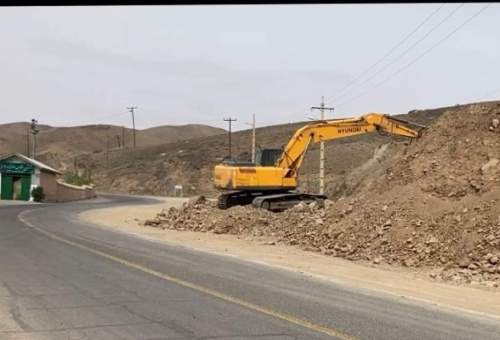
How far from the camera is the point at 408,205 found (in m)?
Result: 21.0

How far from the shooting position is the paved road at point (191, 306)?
8.88 meters

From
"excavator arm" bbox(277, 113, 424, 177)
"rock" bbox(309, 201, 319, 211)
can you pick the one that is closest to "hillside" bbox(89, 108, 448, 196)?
"excavator arm" bbox(277, 113, 424, 177)

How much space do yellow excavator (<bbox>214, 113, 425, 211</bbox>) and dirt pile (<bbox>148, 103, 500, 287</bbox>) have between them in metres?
1.93

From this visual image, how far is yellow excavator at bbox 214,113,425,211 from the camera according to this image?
100 feet

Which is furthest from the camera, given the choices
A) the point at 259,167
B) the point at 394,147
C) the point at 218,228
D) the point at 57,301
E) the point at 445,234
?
the point at 394,147

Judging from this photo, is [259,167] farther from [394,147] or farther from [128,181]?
[128,181]

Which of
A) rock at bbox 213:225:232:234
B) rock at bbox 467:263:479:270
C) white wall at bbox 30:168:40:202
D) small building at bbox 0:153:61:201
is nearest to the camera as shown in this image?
rock at bbox 467:263:479:270

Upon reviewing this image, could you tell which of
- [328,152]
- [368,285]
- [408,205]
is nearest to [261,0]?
[368,285]

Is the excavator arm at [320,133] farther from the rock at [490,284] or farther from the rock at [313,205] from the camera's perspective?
the rock at [490,284]

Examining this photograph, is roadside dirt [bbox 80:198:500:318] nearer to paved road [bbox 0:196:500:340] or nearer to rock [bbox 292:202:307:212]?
paved road [bbox 0:196:500:340]

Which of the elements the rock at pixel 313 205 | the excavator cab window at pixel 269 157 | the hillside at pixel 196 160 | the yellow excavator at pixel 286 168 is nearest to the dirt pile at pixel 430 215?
the rock at pixel 313 205

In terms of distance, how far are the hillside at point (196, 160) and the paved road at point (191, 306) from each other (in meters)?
72.9

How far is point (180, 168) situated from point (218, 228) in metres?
91.3

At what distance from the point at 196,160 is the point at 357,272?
343 ft
